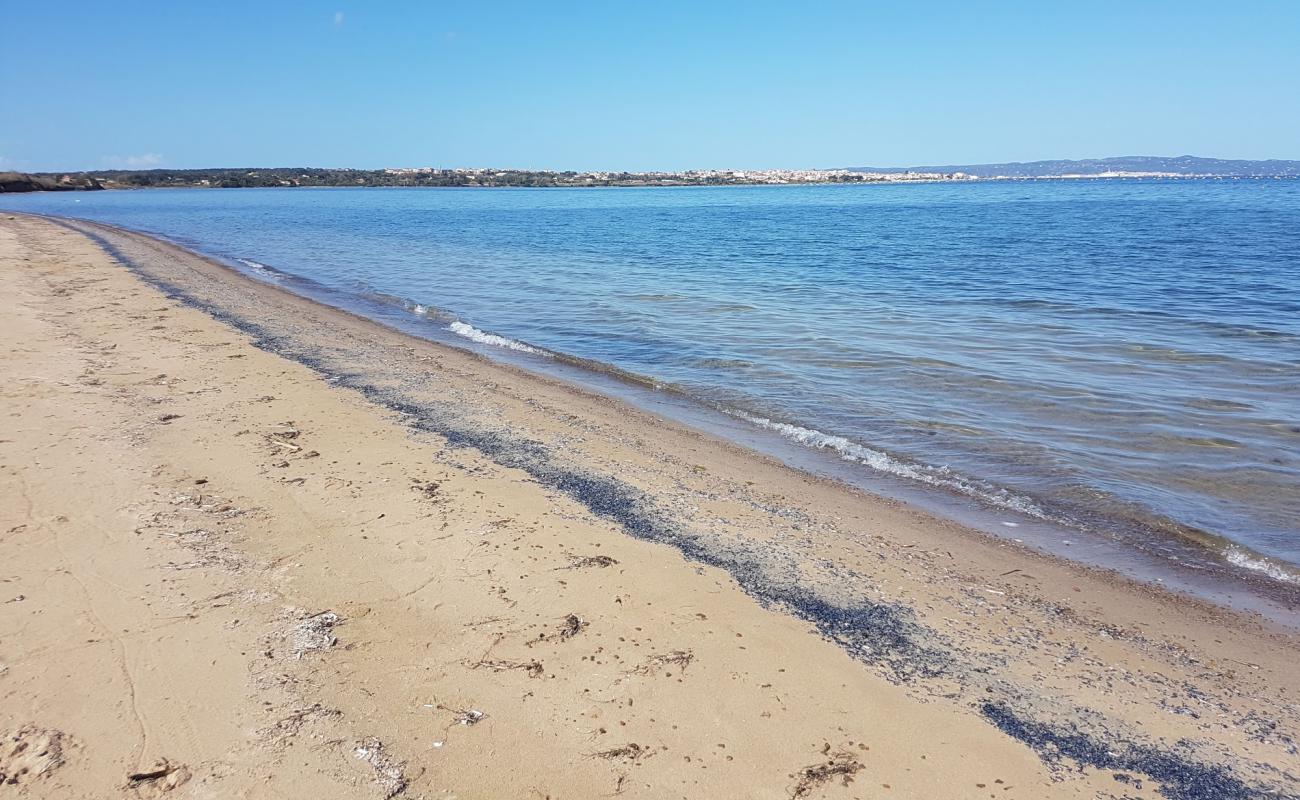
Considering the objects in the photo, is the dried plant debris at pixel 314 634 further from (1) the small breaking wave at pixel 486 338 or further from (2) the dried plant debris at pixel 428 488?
(1) the small breaking wave at pixel 486 338

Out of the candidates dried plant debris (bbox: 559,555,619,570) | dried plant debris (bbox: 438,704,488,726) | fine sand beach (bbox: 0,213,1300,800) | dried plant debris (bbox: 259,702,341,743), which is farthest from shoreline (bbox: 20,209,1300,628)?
dried plant debris (bbox: 259,702,341,743)

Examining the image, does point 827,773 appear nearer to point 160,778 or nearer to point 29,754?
point 160,778

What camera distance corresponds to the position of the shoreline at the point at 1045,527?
4.90 metres

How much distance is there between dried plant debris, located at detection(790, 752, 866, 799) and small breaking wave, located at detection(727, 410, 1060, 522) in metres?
3.77

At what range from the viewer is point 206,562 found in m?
4.30

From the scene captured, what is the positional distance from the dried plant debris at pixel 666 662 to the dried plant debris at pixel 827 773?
0.79 meters

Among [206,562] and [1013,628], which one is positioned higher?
[206,562]

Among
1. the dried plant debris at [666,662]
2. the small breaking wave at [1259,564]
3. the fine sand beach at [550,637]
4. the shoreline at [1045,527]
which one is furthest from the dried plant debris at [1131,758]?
the small breaking wave at [1259,564]

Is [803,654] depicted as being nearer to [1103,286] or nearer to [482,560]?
[482,560]

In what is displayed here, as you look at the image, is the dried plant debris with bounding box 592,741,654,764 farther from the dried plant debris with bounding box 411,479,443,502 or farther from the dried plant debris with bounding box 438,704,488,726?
the dried plant debris with bounding box 411,479,443,502

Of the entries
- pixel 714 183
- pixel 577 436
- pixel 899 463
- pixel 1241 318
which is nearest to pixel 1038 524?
pixel 899 463

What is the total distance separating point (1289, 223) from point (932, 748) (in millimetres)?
43415

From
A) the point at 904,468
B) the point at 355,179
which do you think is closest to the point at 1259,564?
the point at 904,468

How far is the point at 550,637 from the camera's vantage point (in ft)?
12.2
